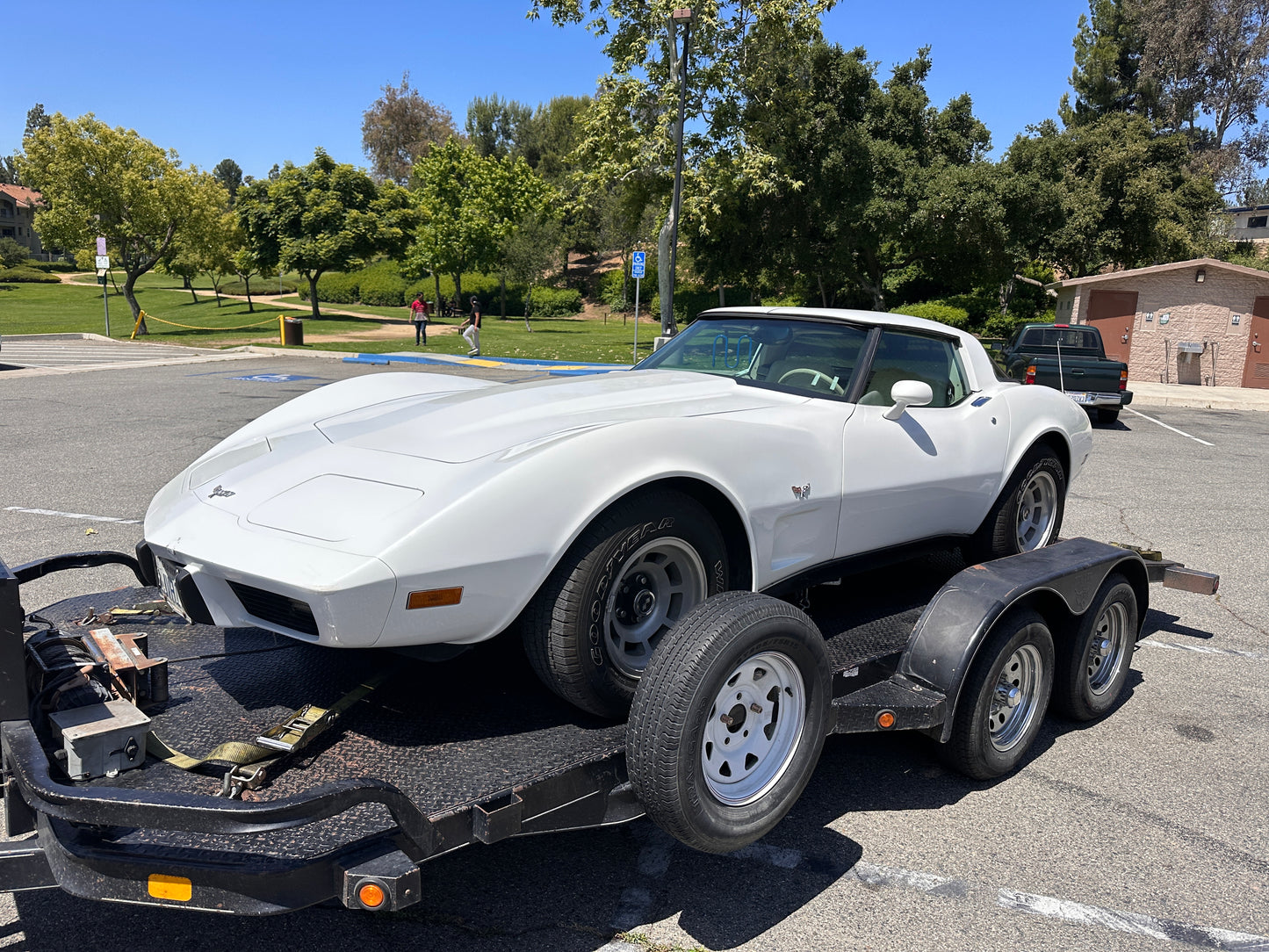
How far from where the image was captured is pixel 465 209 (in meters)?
41.2

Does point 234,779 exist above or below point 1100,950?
above

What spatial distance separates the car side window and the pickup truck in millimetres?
11033

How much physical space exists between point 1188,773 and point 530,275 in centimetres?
4395

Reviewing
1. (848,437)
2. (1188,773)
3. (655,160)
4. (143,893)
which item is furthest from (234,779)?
(655,160)

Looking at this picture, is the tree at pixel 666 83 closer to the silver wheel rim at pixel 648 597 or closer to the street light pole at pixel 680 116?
the street light pole at pixel 680 116

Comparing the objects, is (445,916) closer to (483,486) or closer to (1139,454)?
(483,486)

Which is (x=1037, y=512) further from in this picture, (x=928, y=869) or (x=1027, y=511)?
(x=928, y=869)

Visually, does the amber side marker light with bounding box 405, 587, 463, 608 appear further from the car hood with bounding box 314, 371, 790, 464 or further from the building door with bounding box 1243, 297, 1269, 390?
the building door with bounding box 1243, 297, 1269, 390

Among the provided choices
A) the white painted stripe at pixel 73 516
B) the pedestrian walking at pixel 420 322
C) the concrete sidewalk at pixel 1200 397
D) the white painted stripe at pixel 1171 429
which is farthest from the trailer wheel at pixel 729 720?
the pedestrian walking at pixel 420 322

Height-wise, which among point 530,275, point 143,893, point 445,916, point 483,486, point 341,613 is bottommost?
point 445,916

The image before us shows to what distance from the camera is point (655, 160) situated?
28703 millimetres

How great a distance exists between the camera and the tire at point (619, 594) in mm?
2695

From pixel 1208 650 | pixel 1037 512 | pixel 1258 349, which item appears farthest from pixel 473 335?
pixel 1208 650

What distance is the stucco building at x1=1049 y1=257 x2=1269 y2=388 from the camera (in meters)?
24.0
